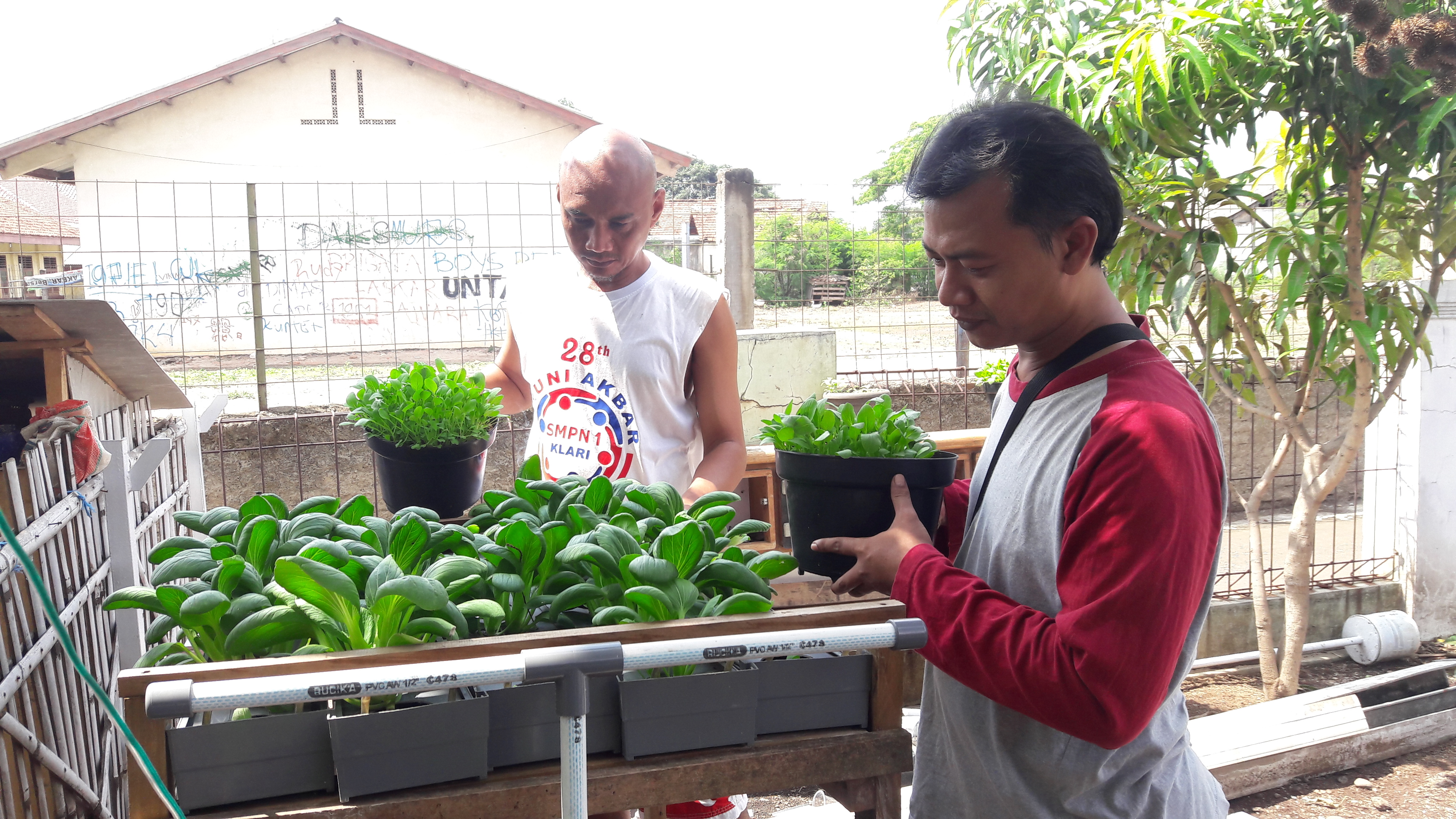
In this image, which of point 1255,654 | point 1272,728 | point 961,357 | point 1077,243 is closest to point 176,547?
point 1077,243

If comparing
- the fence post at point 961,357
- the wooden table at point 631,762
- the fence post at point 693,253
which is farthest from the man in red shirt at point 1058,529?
the fence post at point 693,253

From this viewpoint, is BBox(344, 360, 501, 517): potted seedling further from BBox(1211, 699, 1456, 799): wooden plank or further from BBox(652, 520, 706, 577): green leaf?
BBox(1211, 699, 1456, 799): wooden plank

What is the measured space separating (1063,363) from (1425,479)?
410 cm

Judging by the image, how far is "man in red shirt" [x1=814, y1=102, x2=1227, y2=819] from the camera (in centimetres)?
89

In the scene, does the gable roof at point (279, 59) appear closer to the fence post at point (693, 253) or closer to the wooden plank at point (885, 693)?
the fence post at point (693, 253)

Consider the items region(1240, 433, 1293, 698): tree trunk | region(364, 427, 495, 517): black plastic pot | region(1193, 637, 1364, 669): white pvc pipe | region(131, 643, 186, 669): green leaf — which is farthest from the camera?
region(1193, 637, 1364, 669): white pvc pipe

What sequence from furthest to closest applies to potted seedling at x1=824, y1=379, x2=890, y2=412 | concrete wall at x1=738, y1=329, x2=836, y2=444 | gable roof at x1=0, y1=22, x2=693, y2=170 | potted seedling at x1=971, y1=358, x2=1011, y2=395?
gable roof at x1=0, y1=22, x2=693, y2=170 < potted seedling at x1=971, y1=358, x2=1011, y2=395 < concrete wall at x1=738, y1=329, x2=836, y2=444 < potted seedling at x1=824, y1=379, x2=890, y2=412

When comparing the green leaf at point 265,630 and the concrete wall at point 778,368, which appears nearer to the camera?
the green leaf at point 265,630

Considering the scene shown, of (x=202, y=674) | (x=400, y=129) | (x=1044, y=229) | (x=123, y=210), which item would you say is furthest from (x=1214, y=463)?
(x=400, y=129)

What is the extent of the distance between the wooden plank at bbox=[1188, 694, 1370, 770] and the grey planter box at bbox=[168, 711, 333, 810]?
111 inches

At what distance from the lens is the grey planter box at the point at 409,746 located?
84 centimetres

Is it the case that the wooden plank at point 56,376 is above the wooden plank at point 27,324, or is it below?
below

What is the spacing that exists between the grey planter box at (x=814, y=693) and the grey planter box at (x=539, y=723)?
15 cm

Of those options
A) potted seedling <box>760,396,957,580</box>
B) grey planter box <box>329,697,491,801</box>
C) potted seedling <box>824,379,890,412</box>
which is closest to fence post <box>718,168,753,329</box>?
potted seedling <box>824,379,890,412</box>
